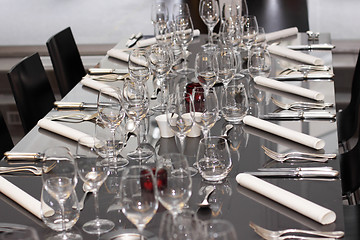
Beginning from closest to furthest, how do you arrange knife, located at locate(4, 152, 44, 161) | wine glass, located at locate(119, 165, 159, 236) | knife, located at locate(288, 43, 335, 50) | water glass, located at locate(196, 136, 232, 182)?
wine glass, located at locate(119, 165, 159, 236) → water glass, located at locate(196, 136, 232, 182) → knife, located at locate(4, 152, 44, 161) → knife, located at locate(288, 43, 335, 50)

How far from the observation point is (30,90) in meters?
2.84

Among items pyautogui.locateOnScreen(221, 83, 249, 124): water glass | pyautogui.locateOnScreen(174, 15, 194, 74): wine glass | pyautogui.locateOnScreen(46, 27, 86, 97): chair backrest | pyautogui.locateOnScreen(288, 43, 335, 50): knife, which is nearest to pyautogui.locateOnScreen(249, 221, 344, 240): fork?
pyautogui.locateOnScreen(221, 83, 249, 124): water glass

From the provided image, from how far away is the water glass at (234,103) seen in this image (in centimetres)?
217

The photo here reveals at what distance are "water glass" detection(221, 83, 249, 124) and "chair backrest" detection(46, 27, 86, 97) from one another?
1.31 metres

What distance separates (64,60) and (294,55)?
1253 millimetres

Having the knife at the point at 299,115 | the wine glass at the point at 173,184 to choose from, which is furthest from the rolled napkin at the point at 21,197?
the knife at the point at 299,115

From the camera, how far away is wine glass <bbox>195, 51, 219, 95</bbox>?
2.39 meters

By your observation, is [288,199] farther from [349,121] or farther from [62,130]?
[349,121]

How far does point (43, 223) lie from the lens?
1584mm

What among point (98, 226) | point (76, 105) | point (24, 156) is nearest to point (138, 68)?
point (76, 105)

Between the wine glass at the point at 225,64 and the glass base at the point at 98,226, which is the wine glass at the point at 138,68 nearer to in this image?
the wine glass at the point at 225,64

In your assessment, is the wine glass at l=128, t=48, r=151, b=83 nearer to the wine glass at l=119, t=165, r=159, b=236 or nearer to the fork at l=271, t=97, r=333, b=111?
the fork at l=271, t=97, r=333, b=111

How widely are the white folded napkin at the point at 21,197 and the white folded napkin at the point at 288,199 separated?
0.56 m

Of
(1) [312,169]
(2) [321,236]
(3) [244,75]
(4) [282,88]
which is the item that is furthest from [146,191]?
(3) [244,75]
